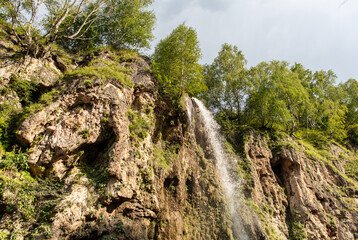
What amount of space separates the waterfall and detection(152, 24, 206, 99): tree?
354 cm

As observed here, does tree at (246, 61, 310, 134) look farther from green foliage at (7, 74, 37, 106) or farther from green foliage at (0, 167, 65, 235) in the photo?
green foliage at (7, 74, 37, 106)

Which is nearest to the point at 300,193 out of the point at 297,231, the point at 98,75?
the point at 297,231

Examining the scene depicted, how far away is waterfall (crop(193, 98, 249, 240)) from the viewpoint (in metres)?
11.9

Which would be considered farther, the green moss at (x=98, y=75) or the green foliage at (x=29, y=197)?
the green moss at (x=98, y=75)

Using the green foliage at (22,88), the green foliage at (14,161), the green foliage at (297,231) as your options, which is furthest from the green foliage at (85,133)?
the green foliage at (297,231)

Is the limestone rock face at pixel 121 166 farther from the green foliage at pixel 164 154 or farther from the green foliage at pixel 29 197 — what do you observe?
the green foliage at pixel 29 197

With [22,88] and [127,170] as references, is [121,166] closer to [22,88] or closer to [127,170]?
[127,170]

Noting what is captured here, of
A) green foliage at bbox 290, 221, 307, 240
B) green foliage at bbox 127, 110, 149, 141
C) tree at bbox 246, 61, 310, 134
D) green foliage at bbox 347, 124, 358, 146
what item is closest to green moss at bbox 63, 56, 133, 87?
green foliage at bbox 127, 110, 149, 141

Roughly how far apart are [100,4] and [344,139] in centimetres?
3233

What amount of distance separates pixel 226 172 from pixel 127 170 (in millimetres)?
8282

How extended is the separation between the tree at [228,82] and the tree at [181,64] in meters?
6.25

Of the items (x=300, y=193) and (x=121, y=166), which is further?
(x=300, y=193)

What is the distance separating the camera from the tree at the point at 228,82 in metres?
21.5

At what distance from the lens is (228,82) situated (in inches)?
858
